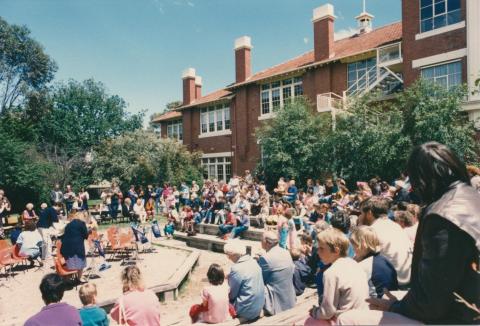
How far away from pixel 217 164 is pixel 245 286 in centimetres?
2595

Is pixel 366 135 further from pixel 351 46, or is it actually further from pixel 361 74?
pixel 351 46

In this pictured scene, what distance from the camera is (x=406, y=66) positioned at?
18.7 meters

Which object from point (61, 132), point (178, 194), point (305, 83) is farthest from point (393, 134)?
point (61, 132)

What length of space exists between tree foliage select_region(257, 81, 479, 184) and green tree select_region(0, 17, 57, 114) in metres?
28.2

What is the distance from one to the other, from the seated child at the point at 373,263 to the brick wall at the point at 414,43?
16.6 metres

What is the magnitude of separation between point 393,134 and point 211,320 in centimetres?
1374

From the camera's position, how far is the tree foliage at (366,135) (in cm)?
1531

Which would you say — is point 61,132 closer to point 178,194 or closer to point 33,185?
point 33,185

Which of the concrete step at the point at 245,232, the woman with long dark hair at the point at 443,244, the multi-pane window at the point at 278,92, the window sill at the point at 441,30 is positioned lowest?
the concrete step at the point at 245,232

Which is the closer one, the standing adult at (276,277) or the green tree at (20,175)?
the standing adult at (276,277)

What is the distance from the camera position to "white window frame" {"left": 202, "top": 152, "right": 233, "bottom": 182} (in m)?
30.1

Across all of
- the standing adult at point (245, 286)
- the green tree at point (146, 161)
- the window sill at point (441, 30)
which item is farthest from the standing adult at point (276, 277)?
the green tree at point (146, 161)

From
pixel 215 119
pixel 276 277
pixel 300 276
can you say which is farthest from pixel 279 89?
pixel 276 277

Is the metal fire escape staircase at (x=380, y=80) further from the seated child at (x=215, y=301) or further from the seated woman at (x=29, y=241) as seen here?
the seated child at (x=215, y=301)
